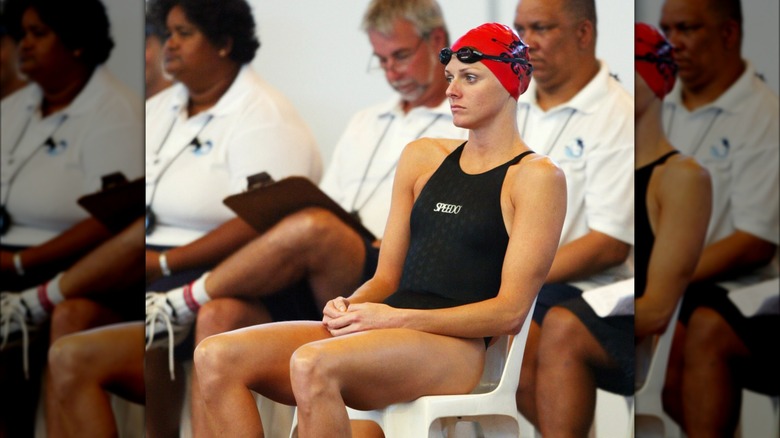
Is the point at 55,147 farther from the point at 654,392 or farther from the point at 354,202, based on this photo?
the point at 654,392

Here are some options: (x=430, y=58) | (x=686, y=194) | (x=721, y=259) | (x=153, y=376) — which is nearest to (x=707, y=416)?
(x=721, y=259)

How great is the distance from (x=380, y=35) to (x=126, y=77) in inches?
54.1

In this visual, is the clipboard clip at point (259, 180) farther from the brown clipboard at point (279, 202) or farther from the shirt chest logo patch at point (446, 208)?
the shirt chest logo patch at point (446, 208)

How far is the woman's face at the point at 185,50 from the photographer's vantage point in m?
4.25

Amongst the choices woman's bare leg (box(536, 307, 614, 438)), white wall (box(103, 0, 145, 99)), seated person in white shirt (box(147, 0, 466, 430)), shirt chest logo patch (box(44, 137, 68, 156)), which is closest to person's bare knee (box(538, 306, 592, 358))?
woman's bare leg (box(536, 307, 614, 438))

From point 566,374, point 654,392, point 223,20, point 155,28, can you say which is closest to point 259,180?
point 223,20

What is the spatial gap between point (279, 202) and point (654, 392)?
161 cm

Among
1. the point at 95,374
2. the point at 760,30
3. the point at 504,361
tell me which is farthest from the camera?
the point at 95,374

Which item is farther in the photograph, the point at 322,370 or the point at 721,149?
the point at 721,149

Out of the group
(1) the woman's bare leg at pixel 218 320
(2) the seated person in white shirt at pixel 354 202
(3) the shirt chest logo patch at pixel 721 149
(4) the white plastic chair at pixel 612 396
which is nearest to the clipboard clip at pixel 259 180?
(2) the seated person in white shirt at pixel 354 202

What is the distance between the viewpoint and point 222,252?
13.8 ft

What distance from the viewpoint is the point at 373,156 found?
4082 millimetres

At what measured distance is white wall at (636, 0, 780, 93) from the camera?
172 inches

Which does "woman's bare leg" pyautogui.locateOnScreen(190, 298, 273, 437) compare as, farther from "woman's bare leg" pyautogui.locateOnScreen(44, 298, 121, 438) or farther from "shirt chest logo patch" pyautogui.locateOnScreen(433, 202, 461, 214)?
"shirt chest logo patch" pyautogui.locateOnScreen(433, 202, 461, 214)
